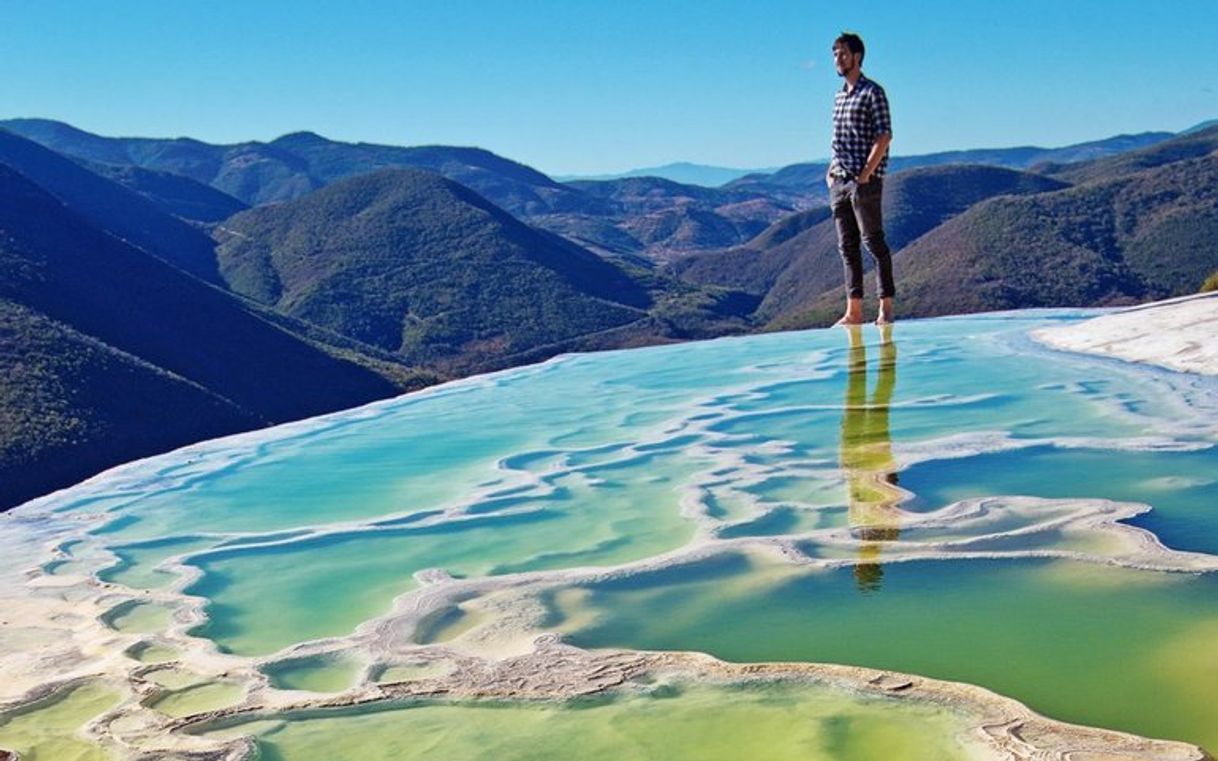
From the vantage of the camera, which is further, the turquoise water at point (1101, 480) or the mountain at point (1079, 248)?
the mountain at point (1079, 248)

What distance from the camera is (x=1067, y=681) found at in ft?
11.8

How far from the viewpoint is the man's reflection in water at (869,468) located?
16.7 ft

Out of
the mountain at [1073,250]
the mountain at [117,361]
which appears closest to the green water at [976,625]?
the mountain at [117,361]

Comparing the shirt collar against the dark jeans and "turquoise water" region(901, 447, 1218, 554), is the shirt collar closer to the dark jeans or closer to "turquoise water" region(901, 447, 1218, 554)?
the dark jeans

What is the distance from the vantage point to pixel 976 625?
4.15 m

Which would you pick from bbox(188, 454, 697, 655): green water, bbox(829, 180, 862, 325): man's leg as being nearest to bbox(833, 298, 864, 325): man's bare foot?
bbox(829, 180, 862, 325): man's leg

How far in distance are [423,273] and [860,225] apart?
439 ft

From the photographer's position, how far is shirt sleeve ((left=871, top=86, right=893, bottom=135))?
881 centimetres

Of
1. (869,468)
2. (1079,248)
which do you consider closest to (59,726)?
(869,468)

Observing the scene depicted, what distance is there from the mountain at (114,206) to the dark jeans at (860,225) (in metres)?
156

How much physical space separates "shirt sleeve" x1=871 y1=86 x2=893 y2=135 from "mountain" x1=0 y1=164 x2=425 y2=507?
50912 mm

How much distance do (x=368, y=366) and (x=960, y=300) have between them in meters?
50.9

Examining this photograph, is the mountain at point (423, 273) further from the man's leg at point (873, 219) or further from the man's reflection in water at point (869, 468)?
the man's leg at point (873, 219)

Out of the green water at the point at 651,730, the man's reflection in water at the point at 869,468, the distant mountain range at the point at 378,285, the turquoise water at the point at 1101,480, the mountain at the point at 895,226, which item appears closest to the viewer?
the green water at the point at 651,730
